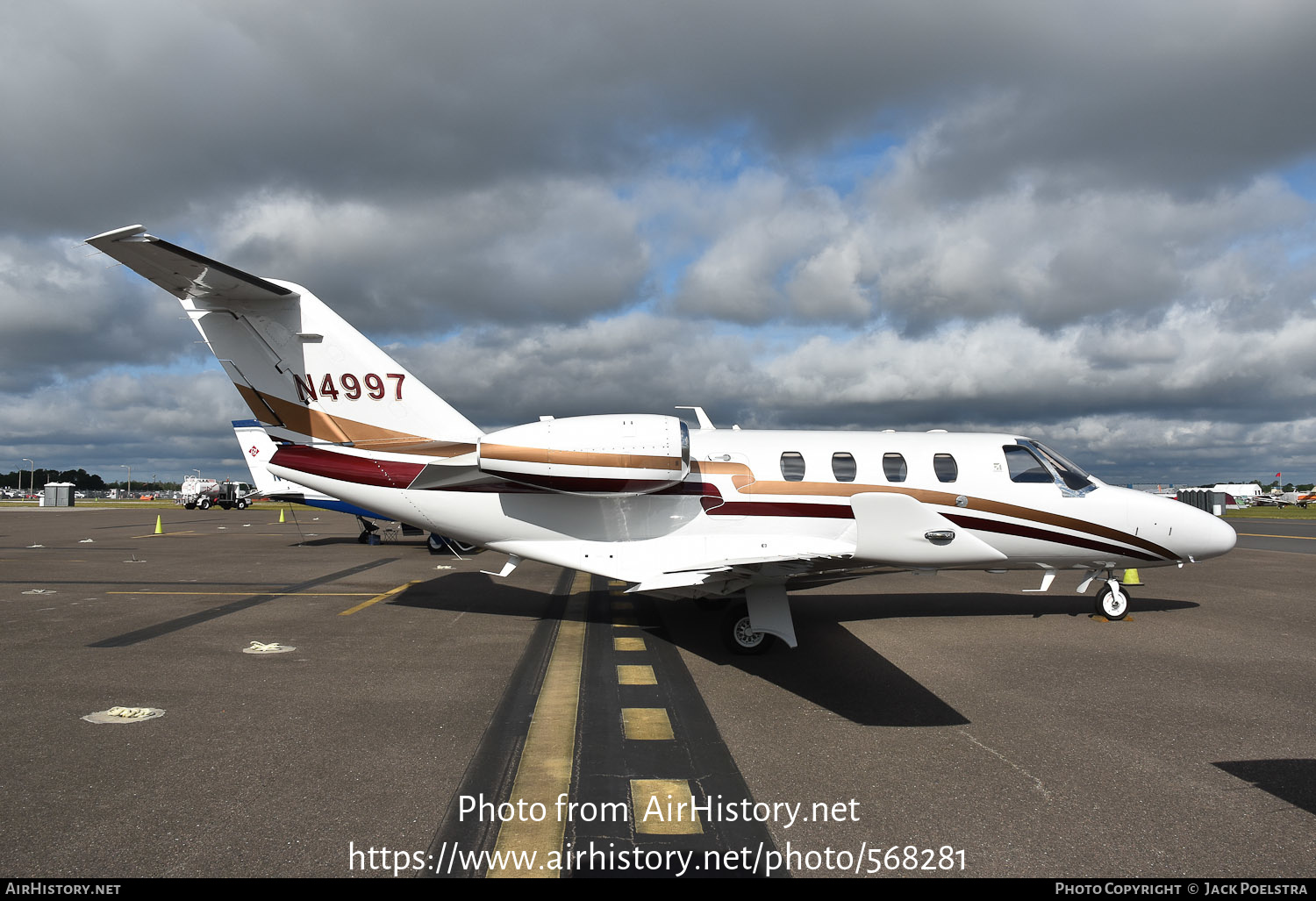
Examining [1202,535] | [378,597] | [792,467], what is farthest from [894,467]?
[378,597]

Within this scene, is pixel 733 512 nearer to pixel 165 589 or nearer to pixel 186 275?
pixel 186 275

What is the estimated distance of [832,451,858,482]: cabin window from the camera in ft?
31.8

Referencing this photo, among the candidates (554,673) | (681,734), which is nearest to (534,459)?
(554,673)

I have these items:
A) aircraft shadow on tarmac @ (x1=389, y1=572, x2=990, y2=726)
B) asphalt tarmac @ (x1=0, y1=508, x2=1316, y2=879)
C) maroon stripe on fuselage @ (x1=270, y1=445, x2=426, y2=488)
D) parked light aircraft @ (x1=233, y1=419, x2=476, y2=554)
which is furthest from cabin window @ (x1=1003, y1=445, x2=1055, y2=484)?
parked light aircraft @ (x1=233, y1=419, x2=476, y2=554)

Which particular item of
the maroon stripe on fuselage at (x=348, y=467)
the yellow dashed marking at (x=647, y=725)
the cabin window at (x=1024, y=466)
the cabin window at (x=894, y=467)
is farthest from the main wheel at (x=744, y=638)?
the maroon stripe on fuselage at (x=348, y=467)

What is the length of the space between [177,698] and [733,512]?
6.37m

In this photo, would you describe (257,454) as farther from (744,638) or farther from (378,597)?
(744,638)

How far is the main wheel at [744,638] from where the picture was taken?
351 inches

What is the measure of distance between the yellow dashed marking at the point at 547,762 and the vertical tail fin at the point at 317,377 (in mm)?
3165

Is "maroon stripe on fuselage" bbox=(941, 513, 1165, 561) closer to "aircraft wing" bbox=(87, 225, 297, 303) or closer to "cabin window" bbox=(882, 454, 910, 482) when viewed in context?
"cabin window" bbox=(882, 454, 910, 482)

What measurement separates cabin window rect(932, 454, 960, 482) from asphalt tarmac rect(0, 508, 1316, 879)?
2.28 m

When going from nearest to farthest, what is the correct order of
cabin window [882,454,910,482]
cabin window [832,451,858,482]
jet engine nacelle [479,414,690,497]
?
jet engine nacelle [479,414,690,497]
cabin window [832,451,858,482]
cabin window [882,454,910,482]

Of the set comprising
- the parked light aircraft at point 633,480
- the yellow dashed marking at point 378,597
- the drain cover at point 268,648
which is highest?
the parked light aircraft at point 633,480

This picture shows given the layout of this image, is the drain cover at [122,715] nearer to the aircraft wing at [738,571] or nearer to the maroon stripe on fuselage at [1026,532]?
the aircraft wing at [738,571]
